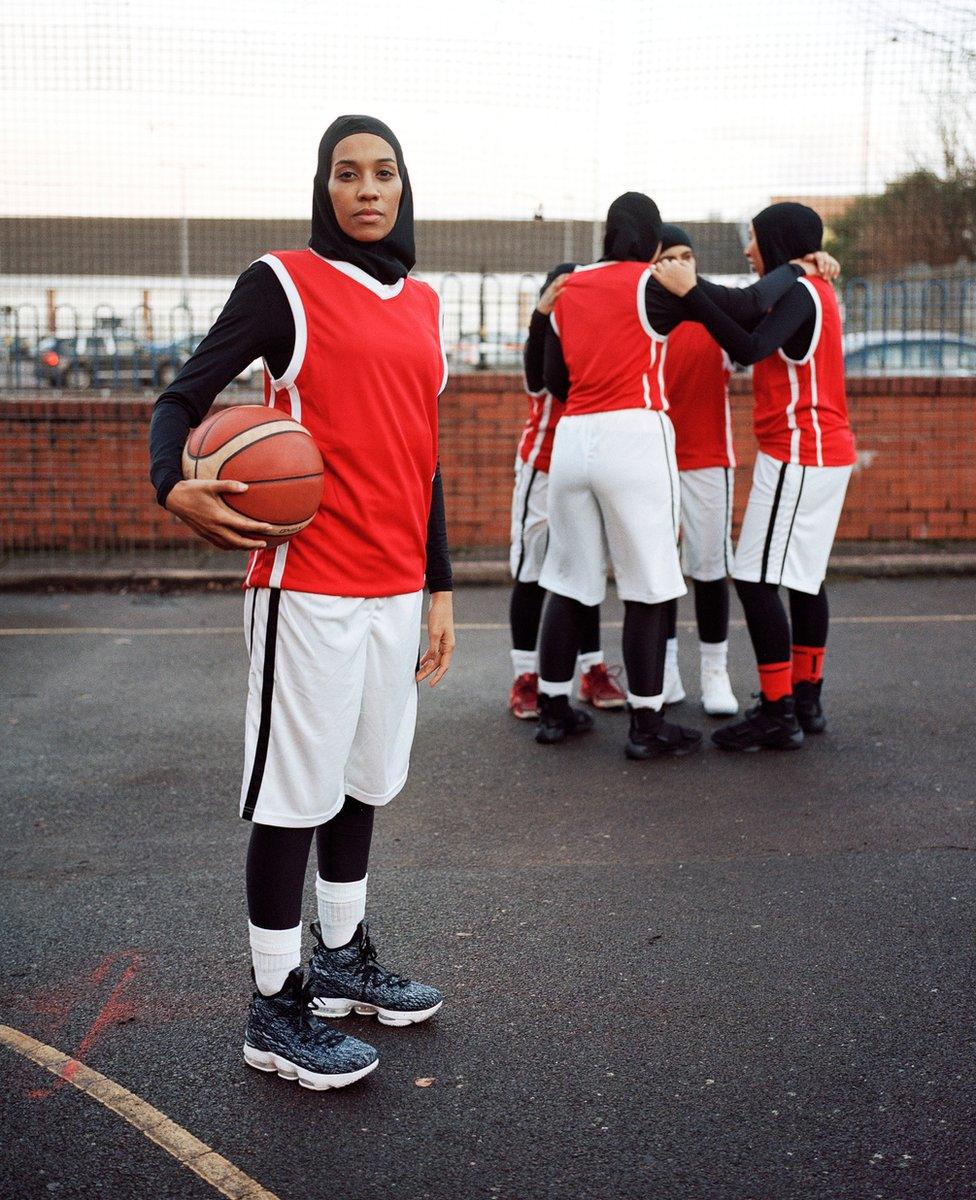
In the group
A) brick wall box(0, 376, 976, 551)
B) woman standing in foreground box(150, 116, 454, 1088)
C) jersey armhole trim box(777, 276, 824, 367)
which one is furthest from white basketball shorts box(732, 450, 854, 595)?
brick wall box(0, 376, 976, 551)

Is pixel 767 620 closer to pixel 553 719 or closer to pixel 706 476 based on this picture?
pixel 706 476

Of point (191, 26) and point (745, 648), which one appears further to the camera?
point (191, 26)

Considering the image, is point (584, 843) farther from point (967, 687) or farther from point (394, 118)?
point (394, 118)

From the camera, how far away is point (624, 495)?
550 centimetres

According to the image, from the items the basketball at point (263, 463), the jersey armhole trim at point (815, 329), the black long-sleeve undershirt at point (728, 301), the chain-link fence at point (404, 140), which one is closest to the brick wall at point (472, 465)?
the chain-link fence at point (404, 140)

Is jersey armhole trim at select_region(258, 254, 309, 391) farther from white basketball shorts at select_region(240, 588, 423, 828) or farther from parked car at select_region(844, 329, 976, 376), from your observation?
parked car at select_region(844, 329, 976, 376)

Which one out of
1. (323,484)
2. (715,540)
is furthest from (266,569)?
(715,540)

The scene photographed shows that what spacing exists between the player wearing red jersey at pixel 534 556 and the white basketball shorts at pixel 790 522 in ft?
2.86

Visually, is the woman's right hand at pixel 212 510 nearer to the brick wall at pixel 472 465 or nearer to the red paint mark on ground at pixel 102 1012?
the red paint mark on ground at pixel 102 1012

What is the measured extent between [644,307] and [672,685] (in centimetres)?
198

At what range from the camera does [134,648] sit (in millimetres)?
8000

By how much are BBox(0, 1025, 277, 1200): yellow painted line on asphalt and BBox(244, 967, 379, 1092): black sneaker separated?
0.29m

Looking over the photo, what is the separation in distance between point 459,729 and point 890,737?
1.92m

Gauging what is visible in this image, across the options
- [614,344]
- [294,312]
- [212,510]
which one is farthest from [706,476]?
[212,510]
